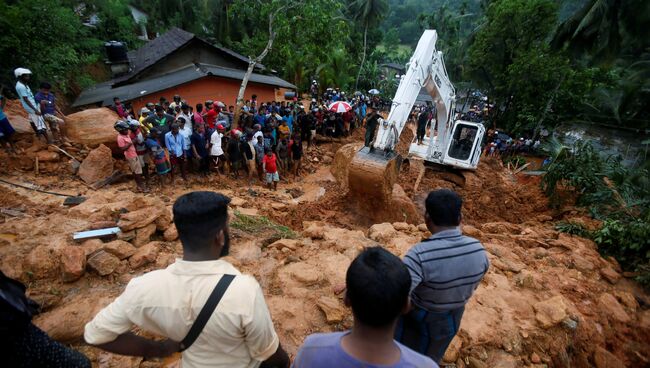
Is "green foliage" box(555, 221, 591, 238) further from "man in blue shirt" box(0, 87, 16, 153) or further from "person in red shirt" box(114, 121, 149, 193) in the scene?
"man in blue shirt" box(0, 87, 16, 153)

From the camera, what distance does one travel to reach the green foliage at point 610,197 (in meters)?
5.23

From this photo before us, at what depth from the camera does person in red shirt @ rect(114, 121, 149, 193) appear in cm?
590

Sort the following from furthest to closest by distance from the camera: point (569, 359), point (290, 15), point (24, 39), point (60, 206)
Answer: point (290, 15) < point (24, 39) < point (60, 206) < point (569, 359)

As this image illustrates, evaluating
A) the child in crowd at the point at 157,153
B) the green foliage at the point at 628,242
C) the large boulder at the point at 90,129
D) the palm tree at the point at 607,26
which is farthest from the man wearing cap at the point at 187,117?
the palm tree at the point at 607,26

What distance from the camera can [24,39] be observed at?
8.72 m

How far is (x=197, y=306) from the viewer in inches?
54.7

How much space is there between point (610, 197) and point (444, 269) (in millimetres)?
7173

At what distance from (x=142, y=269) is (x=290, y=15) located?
358 inches

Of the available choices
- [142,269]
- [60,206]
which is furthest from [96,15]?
[142,269]

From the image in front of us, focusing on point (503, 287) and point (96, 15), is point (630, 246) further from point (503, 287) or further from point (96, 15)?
point (96, 15)

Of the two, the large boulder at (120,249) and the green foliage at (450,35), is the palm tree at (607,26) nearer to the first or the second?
the green foliage at (450,35)

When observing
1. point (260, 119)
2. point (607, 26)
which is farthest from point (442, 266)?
point (607, 26)

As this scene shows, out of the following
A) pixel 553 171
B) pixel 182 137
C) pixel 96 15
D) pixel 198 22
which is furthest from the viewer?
pixel 198 22

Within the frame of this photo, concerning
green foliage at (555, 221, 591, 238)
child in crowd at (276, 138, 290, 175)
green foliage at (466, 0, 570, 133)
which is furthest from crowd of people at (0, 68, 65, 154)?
green foliage at (466, 0, 570, 133)
